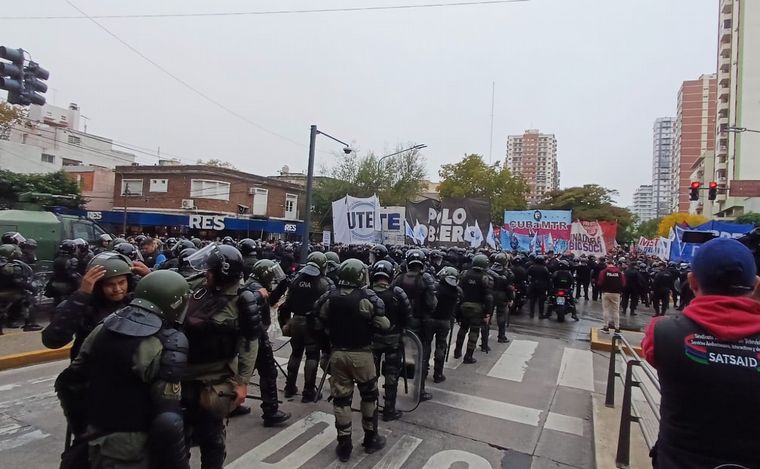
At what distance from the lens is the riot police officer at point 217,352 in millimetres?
3463

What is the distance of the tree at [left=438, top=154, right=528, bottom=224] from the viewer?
5050cm

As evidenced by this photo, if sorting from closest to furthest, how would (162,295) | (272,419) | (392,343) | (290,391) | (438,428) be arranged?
(162,295), (272,419), (438,428), (392,343), (290,391)

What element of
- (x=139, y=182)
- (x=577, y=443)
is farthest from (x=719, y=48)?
(x=577, y=443)

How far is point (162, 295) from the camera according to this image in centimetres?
250

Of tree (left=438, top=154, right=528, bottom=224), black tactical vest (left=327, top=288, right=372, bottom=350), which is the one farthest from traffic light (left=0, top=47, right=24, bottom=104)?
tree (left=438, top=154, right=528, bottom=224)

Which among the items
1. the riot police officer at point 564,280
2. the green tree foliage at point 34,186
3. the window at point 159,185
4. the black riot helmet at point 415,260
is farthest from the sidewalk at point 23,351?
the window at point 159,185

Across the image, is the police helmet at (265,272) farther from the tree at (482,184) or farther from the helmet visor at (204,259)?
the tree at (482,184)

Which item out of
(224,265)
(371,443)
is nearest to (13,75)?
(224,265)

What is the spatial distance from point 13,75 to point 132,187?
Answer: 92.2ft

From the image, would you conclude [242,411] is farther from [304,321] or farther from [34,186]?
[34,186]

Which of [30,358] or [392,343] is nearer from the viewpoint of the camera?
[392,343]

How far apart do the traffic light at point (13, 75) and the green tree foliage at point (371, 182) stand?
32864 millimetres

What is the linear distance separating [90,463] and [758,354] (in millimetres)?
A: 3112

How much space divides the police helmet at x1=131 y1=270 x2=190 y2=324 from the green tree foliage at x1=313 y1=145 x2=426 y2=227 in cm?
3963
